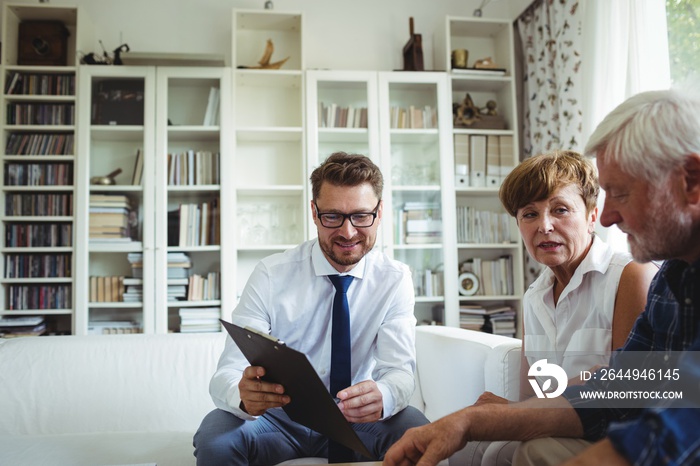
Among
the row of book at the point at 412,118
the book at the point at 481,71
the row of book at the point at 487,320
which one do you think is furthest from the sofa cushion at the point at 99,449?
the book at the point at 481,71

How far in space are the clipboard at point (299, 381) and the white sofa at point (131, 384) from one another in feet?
2.11

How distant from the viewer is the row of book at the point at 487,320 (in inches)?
134

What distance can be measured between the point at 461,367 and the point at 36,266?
8.78 feet

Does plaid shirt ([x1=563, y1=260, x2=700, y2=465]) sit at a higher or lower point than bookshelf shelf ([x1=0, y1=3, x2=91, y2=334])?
lower

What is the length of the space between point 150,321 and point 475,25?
2831mm

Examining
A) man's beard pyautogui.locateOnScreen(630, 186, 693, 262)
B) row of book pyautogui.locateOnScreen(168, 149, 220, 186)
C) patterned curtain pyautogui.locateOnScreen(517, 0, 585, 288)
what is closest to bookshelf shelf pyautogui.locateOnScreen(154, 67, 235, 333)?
row of book pyautogui.locateOnScreen(168, 149, 220, 186)

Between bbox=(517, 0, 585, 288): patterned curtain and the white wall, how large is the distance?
261mm

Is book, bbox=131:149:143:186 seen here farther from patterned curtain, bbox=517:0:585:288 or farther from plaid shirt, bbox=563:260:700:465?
plaid shirt, bbox=563:260:700:465

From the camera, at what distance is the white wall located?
11.6 ft

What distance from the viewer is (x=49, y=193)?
10.6 feet

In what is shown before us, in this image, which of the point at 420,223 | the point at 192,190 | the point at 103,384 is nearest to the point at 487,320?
the point at 420,223

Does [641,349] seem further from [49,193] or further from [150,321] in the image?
[49,193]

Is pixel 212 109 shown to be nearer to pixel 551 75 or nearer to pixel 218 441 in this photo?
pixel 551 75

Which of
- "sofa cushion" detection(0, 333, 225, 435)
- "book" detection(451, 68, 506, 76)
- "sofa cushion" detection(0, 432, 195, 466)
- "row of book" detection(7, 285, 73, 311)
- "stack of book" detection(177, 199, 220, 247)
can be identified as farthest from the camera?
"book" detection(451, 68, 506, 76)
